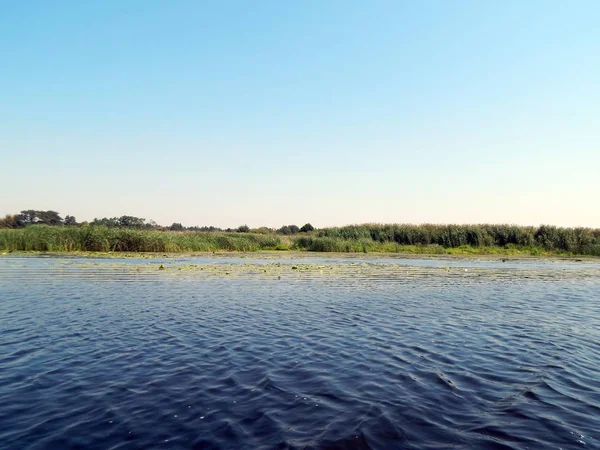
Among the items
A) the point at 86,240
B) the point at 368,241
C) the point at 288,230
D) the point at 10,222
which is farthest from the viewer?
the point at 288,230

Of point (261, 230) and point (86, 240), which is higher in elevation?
point (261, 230)

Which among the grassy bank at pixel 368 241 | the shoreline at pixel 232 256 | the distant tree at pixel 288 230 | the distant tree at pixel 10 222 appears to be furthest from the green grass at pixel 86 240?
the distant tree at pixel 288 230

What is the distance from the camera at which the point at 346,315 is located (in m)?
15.6

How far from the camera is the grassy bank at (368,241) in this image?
4972 cm

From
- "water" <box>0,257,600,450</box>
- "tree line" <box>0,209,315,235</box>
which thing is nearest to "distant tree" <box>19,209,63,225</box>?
"tree line" <box>0,209,315,235</box>

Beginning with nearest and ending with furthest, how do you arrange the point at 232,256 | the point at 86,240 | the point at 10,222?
1. the point at 232,256
2. the point at 86,240
3. the point at 10,222

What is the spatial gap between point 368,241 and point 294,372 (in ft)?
183

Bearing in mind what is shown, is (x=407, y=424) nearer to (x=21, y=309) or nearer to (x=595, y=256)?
(x=21, y=309)

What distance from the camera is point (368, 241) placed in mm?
64125

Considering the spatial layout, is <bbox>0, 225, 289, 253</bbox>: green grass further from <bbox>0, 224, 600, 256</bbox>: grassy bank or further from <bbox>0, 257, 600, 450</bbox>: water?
<bbox>0, 257, 600, 450</bbox>: water

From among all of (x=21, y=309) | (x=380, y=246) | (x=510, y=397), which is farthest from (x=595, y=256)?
(x=21, y=309)

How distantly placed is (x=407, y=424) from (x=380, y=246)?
57513 millimetres

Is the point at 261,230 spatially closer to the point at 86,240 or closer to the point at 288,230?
the point at 288,230

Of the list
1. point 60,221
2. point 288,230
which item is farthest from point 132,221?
point 288,230
